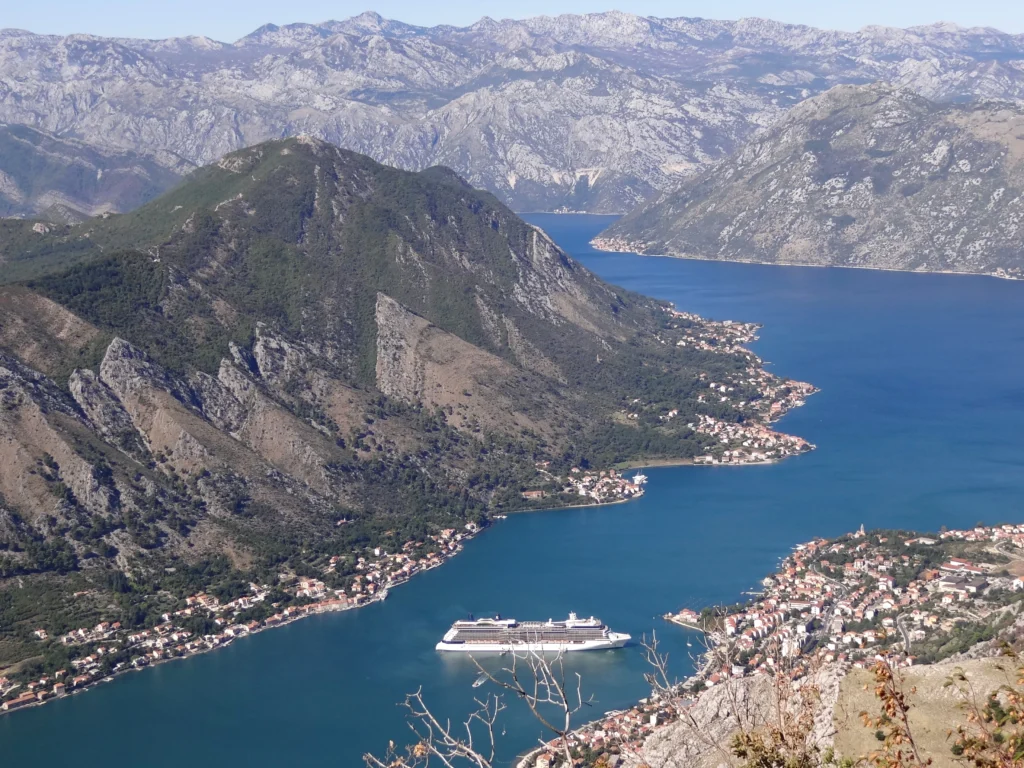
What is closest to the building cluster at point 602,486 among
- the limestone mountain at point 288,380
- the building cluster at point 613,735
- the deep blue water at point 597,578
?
the deep blue water at point 597,578

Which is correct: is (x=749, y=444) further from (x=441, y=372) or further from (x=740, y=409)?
(x=441, y=372)

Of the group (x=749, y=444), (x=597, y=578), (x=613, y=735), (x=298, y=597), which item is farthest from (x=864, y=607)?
(x=749, y=444)

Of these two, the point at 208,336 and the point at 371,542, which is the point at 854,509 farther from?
the point at 208,336

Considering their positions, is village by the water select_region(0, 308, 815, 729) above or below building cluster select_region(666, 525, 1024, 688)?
below

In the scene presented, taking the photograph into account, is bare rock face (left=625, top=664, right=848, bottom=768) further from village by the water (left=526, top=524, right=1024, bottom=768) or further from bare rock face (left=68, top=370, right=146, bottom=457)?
bare rock face (left=68, top=370, right=146, bottom=457)

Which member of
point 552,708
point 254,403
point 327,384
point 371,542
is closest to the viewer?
point 552,708

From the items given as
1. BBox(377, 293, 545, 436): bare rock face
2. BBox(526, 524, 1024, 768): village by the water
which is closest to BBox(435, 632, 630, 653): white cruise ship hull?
BBox(526, 524, 1024, 768): village by the water

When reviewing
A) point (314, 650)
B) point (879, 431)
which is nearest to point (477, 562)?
point (314, 650)
